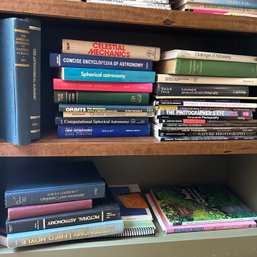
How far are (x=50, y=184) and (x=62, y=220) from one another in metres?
0.09

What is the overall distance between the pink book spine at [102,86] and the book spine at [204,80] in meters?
0.04

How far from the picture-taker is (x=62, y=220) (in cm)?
72

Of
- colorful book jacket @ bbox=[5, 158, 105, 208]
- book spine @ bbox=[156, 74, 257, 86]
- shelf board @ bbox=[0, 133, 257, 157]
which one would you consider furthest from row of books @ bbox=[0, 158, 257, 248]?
book spine @ bbox=[156, 74, 257, 86]

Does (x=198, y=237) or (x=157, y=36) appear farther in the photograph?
(x=157, y=36)

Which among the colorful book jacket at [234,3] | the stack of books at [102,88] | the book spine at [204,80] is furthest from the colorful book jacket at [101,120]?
the colorful book jacket at [234,3]

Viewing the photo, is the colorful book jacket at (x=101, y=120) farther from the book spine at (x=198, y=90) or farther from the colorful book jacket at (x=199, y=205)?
the colorful book jacket at (x=199, y=205)

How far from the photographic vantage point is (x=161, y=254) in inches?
31.2

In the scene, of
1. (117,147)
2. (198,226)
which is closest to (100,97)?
(117,147)

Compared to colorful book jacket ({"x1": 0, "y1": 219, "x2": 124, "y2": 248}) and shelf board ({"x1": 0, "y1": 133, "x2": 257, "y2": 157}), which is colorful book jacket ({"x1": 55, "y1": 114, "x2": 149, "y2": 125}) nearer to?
shelf board ({"x1": 0, "y1": 133, "x2": 257, "y2": 157})

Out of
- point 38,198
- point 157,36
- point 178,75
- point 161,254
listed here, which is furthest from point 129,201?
point 157,36

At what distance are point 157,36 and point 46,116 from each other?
448 mm

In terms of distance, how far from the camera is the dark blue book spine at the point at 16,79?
61 centimetres

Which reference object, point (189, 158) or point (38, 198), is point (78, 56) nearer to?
point (38, 198)

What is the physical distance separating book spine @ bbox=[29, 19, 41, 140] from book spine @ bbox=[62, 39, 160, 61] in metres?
0.07
